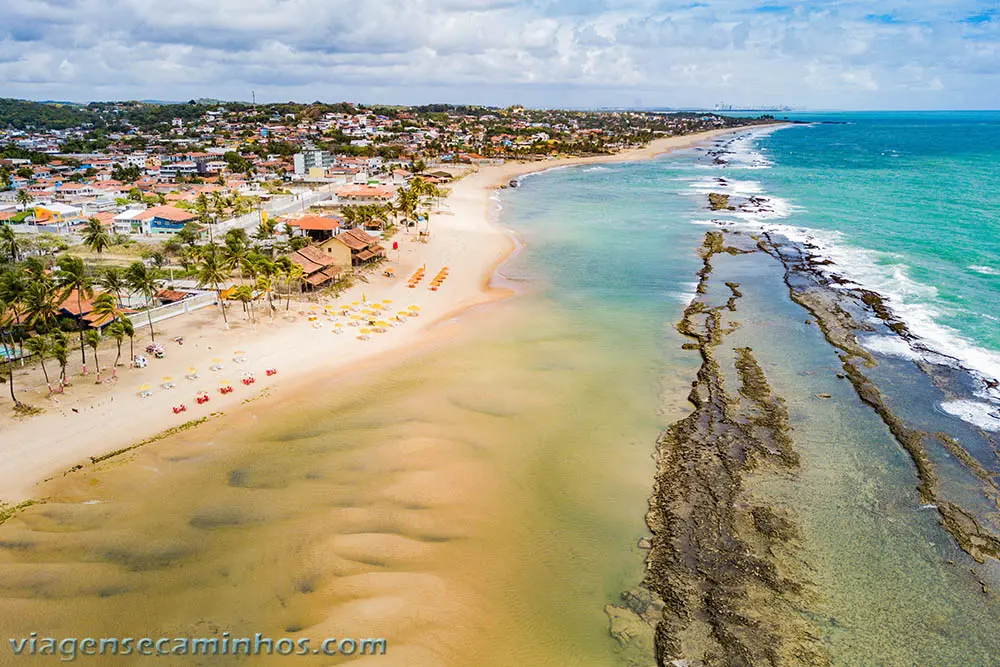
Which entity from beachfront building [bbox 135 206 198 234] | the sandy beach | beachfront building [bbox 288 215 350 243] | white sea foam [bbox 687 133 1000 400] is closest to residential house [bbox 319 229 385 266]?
the sandy beach

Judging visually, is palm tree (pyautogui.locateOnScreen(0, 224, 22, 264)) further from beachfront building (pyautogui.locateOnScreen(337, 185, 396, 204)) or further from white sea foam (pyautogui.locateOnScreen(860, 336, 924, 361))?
white sea foam (pyautogui.locateOnScreen(860, 336, 924, 361))

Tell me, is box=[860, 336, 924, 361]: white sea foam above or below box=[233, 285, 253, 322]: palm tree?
below

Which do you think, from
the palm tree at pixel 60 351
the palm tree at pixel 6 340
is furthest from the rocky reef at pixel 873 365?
the palm tree at pixel 6 340

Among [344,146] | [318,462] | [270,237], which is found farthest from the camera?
[344,146]

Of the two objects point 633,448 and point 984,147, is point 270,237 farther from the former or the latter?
point 984,147

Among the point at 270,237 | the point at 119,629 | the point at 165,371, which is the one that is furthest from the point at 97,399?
the point at 270,237

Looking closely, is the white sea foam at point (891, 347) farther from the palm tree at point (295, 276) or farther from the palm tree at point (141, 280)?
the palm tree at point (141, 280)
